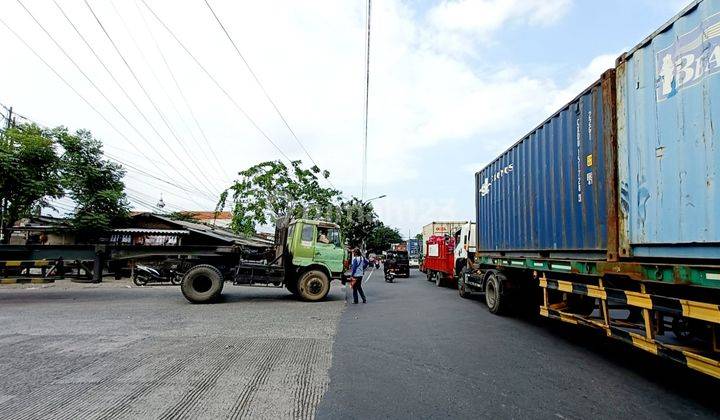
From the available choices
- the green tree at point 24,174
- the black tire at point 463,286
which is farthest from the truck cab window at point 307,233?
the green tree at point 24,174

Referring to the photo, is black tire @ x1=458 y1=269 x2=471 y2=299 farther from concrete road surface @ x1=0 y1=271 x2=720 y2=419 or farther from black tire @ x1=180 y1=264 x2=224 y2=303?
black tire @ x1=180 y1=264 x2=224 y2=303

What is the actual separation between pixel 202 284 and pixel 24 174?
7012mm

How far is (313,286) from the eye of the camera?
40.9 feet

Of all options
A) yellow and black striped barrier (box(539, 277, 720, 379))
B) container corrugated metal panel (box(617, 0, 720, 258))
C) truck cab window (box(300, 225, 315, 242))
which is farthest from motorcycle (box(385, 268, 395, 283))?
container corrugated metal panel (box(617, 0, 720, 258))

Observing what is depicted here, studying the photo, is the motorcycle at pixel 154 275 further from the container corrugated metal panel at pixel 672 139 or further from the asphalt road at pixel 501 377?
the container corrugated metal panel at pixel 672 139

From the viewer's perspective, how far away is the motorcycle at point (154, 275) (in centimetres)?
1333

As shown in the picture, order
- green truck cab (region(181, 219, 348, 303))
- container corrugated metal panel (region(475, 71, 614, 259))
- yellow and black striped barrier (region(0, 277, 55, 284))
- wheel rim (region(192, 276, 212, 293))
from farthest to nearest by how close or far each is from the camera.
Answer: green truck cab (region(181, 219, 348, 303)) < wheel rim (region(192, 276, 212, 293)) < yellow and black striped barrier (region(0, 277, 55, 284)) < container corrugated metal panel (region(475, 71, 614, 259))

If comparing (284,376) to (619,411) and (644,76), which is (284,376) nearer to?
(619,411)

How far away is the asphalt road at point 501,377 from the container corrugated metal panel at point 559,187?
1.52 meters

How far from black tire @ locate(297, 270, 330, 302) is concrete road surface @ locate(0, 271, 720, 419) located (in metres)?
3.18

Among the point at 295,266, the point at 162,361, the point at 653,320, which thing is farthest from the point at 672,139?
the point at 295,266

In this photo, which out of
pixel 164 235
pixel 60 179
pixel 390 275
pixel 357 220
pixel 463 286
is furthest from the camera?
pixel 357 220

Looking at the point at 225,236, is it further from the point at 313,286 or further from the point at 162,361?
the point at 162,361

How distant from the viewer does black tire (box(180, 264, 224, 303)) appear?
1159cm
